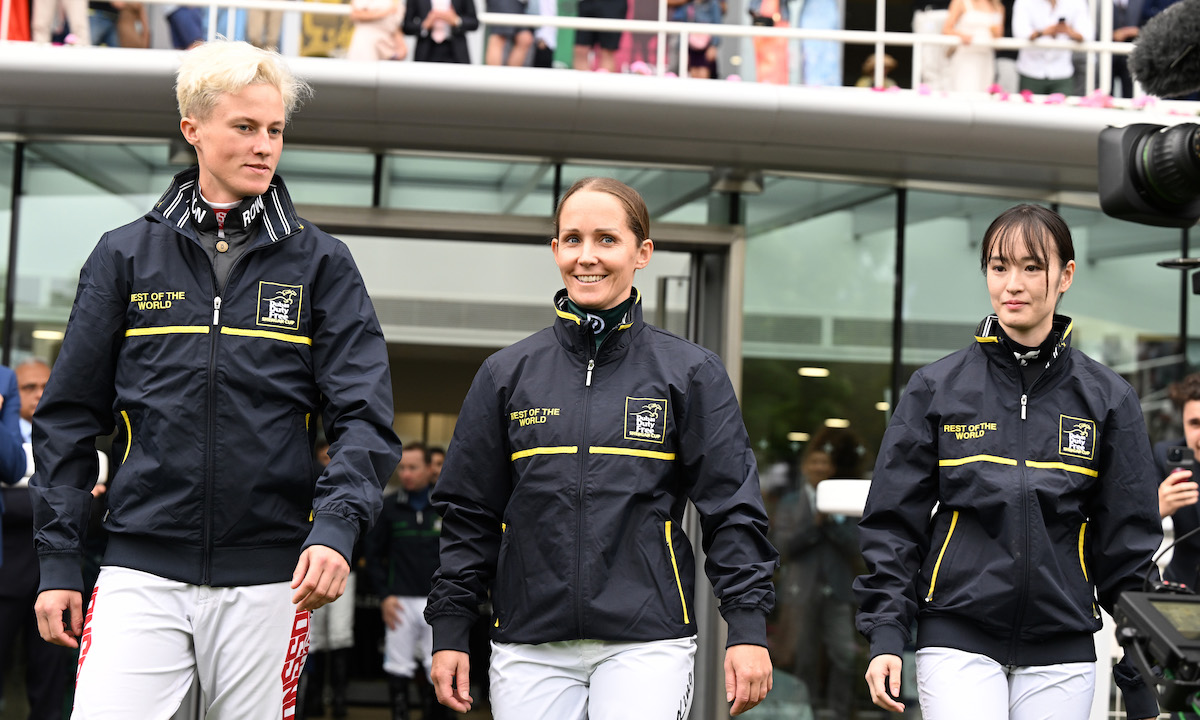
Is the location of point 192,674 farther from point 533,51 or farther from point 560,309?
point 533,51

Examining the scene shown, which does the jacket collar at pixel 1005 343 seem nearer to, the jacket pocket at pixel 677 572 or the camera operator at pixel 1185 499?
the jacket pocket at pixel 677 572

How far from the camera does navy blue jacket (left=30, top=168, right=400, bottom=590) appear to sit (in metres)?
3.01

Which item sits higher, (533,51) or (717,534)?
(533,51)

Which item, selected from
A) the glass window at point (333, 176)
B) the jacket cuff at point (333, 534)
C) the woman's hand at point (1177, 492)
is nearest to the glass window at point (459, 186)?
the glass window at point (333, 176)

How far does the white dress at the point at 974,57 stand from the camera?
910 cm

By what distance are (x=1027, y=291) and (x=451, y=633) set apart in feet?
6.01

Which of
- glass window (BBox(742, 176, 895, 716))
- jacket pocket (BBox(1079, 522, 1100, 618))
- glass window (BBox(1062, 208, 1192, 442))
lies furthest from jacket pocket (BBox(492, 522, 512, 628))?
glass window (BBox(1062, 208, 1192, 442))

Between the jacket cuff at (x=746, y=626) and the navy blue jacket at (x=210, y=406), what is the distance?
94 centimetres

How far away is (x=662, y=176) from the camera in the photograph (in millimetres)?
9211

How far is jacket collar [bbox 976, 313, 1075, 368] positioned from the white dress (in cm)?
581

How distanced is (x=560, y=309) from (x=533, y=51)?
239 inches

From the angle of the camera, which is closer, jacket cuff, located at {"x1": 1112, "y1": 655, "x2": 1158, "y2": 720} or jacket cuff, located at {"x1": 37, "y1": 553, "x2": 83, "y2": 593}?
jacket cuff, located at {"x1": 37, "y1": 553, "x2": 83, "y2": 593}

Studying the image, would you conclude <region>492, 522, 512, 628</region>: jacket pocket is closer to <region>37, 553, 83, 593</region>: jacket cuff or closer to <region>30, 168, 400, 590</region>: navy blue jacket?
<region>30, 168, 400, 590</region>: navy blue jacket

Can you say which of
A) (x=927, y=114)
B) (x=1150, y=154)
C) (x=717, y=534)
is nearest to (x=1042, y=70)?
(x=927, y=114)
